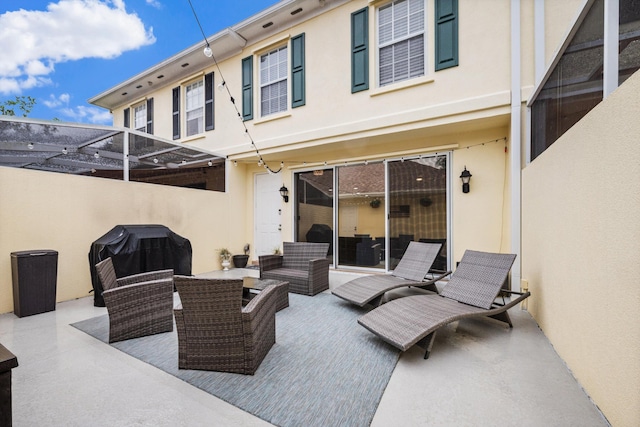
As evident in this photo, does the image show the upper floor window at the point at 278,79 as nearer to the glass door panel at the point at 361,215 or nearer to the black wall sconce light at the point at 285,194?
the black wall sconce light at the point at 285,194

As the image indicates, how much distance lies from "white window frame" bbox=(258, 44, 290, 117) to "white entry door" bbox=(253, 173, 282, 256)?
70.3 inches

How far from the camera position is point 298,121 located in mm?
6086

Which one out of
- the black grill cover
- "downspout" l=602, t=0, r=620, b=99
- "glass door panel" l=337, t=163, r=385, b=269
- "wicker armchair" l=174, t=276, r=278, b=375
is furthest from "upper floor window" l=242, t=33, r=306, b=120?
"wicker armchair" l=174, t=276, r=278, b=375

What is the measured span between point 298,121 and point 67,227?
456 centimetres

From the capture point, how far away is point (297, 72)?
20.0 ft

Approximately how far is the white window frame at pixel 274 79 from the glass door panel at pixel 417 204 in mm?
3024

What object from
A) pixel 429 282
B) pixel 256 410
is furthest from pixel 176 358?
pixel 429 282

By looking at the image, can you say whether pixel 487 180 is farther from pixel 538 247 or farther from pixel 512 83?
pixel 538 247

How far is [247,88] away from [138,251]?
468 cm

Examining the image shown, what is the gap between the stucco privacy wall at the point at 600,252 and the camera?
1503 mm

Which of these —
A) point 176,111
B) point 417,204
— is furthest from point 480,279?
point 176,111

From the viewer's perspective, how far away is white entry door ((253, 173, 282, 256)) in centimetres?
732

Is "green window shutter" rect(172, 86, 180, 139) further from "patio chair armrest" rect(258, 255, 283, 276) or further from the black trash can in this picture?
"patio chair armrest" rect(258, 255, 283, 276)

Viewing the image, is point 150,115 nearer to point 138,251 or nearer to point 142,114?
point 142,114
